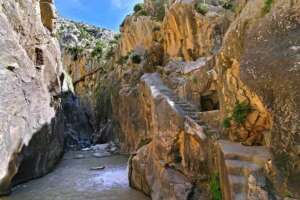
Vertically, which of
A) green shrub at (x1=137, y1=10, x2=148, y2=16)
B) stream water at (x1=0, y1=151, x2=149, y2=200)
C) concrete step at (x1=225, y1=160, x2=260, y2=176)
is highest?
green shrub at (x1=137, y1=10, x2=148, y2=16)

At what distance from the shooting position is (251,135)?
8.17 metres

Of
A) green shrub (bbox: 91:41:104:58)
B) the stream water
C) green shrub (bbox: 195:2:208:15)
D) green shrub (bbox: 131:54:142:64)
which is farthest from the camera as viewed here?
green shrub (bbox: 91:41:104:58)

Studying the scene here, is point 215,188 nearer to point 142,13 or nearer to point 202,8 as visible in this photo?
point 202,8

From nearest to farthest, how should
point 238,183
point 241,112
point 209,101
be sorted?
point 238,183
point 241,112
point 209,101

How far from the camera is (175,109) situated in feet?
38.6

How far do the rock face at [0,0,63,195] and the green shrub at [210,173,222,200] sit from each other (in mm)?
8929

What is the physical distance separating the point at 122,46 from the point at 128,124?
1052cm

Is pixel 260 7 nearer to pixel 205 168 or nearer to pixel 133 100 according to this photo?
pixel 205 168

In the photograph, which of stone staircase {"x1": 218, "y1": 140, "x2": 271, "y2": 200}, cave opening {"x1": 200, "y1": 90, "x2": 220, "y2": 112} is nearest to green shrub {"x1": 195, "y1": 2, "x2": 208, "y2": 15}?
cave opening {"x1": 200, "y1": 90, "x2": 220, "y2": 112}

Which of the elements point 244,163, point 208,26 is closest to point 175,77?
point 208,26

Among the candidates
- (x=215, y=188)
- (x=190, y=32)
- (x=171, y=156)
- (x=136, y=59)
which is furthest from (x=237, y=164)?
(x=136, y=59)

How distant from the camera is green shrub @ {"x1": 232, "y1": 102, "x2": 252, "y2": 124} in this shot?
812cm

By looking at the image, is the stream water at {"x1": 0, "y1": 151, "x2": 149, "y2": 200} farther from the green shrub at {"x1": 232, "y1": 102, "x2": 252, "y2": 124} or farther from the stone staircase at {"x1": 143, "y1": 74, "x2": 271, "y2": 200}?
the green shrub at {"x1": 232, "y1": 102, "x2": 252, "y2": 124}

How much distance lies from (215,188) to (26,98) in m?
11.7
